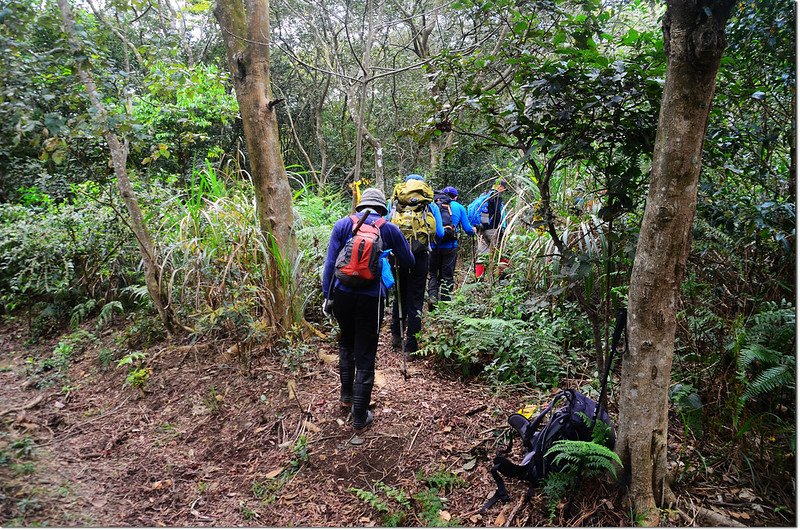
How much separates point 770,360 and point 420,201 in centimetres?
350

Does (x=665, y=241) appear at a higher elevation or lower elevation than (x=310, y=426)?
higher

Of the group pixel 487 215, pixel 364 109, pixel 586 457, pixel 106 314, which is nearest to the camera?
pixel 586 457

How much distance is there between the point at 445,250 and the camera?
6281mm

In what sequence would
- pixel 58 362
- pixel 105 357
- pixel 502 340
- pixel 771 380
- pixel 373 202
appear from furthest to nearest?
pixel 58 362, pixel 105 357, pixel 502 340, pixel 373 202, pixel 771 380

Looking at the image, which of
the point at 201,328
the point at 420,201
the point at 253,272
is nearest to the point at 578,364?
the point at 420,201

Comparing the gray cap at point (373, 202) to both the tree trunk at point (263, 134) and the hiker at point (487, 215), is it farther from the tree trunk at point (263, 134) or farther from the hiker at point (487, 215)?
the hiker at point (487, 215)

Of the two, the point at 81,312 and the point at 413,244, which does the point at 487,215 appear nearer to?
the point at 413,244

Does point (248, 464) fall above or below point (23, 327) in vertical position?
below

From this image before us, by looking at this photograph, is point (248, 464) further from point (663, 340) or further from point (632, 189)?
point (632, 189)

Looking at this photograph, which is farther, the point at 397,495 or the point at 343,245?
the point at 343,245

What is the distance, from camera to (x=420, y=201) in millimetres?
5254

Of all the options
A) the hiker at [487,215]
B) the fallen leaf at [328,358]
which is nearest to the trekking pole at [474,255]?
the hiker at [487,215]

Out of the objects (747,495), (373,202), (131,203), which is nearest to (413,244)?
(373,202)

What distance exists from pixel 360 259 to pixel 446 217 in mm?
2863
